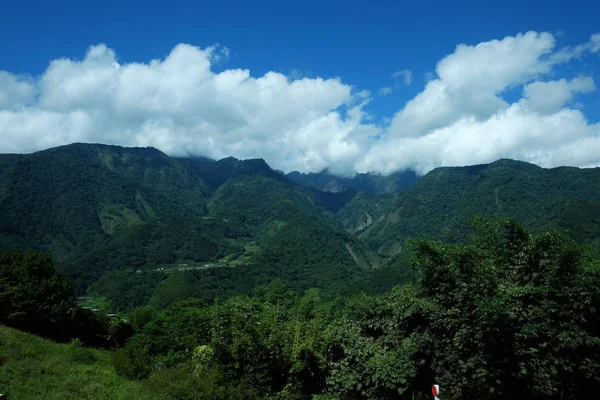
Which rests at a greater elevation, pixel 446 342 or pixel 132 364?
pixel 446 342

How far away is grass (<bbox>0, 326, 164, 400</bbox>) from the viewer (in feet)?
47.9

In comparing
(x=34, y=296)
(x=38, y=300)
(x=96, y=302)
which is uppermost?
(x=34, y=296)

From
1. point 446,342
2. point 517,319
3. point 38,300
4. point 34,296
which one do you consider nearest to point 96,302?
point 38,300

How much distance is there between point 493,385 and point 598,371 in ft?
12.1

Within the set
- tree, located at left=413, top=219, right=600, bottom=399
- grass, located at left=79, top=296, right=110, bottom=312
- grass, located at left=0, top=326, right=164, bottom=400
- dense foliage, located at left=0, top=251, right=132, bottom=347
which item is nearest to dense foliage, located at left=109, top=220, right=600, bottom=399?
tree, located at left=413, top=219, right=600, bottom=399

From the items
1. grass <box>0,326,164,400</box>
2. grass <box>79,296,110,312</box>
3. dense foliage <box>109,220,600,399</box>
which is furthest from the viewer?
grass <box>79,296,110,312</box>

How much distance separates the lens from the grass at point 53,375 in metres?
14.6

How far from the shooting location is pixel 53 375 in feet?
53.8

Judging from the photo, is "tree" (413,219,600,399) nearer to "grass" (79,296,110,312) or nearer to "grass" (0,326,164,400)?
"grass" (0,326,164,400)

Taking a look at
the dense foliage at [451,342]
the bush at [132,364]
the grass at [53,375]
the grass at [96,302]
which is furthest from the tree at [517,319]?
the grass at [96,302]

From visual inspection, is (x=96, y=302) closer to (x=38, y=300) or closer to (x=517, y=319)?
(x=38, y=300)

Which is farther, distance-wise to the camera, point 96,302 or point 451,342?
point 96,302

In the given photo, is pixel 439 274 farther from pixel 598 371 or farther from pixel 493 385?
pixel 598 371

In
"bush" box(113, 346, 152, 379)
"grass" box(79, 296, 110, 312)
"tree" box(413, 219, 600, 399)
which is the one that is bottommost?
"grass" box(79, 296, 110, 312)
